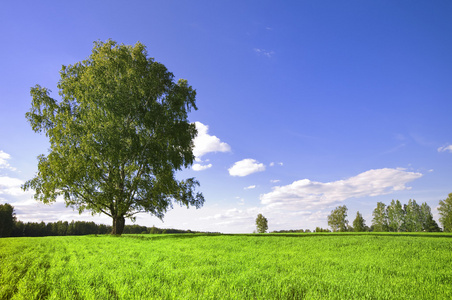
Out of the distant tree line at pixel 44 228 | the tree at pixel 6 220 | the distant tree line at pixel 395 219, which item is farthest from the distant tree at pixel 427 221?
the tree at pixel 6 220

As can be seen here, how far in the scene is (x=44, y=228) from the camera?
9456cm

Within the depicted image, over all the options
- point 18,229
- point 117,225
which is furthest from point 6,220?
point 117,225

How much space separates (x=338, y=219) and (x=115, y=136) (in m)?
81.7

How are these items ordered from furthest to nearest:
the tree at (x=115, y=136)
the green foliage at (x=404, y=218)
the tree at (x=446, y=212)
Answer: the green foliage at (x=404, y=218), the tree at (x=446, y=212), the tree at (x=115, y=136)

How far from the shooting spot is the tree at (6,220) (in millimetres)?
72062

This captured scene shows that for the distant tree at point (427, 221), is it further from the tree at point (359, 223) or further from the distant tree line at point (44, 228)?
the distant tree line at point (44, 228)

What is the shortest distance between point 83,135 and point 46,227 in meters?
103

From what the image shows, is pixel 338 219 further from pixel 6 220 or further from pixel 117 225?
pixel 6 220

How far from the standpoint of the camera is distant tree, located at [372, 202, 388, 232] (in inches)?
3231

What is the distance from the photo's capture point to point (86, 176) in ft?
70.5

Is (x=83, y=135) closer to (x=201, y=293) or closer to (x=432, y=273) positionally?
(x=201, y=293)

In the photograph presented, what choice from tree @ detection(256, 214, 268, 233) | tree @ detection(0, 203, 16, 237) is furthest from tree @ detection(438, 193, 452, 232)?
tree @ detection(0, 203, 16, 237)

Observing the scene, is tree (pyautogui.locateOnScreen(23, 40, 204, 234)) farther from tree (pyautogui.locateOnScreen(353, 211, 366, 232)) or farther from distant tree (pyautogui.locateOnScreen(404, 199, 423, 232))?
distant tree (pyautogui.locateOnScreen(404, 199, 423, 232))

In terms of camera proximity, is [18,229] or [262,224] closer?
[262,224]
